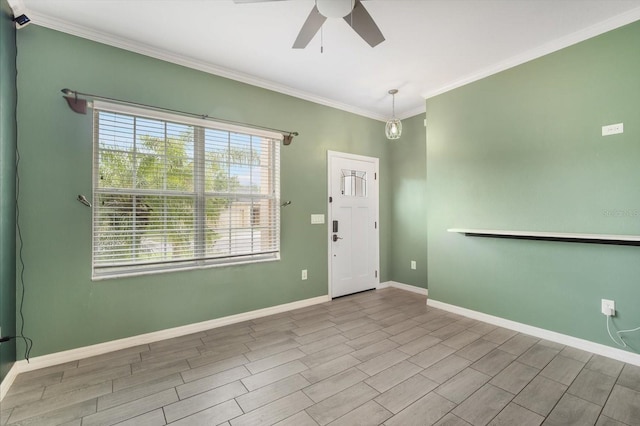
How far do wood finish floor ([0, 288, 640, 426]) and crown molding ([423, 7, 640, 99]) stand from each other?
2.91 metres

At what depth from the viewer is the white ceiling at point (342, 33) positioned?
7.44 ft

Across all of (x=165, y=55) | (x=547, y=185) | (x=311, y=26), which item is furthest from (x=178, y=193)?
(x=547, y=185)

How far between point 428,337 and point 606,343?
1493 millimetres

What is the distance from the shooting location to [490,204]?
3.29 m

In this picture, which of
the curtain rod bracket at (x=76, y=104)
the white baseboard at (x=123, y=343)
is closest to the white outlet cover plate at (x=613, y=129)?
the white baseboard at (x=123, y=343)

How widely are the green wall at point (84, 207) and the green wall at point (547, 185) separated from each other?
7.65ft

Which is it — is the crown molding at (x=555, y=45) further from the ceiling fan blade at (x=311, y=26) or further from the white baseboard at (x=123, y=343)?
the white baseboard at (x=123, y=343)

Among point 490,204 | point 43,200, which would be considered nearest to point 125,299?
point 43,200

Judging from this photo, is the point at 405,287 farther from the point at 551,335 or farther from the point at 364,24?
the point at 364,24

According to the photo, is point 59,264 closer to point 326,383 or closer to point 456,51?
point 326,383

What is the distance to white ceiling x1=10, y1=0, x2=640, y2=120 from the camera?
7.44 ft

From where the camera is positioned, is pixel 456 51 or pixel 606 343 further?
pixel 456 51

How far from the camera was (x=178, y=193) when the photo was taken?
296 cm

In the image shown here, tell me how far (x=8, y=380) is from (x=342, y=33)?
389cm
